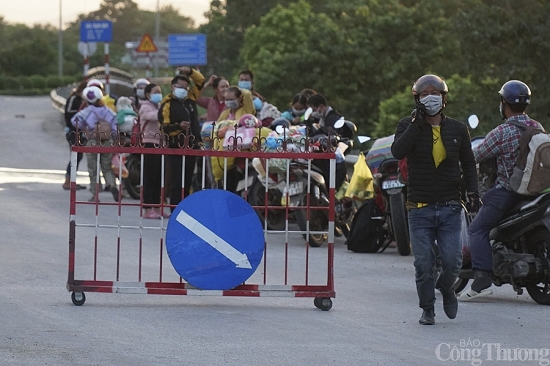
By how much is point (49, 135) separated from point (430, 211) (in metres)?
30.3

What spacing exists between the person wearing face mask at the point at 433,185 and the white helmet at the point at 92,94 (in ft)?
35.4

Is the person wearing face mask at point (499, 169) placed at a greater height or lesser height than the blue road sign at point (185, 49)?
greater

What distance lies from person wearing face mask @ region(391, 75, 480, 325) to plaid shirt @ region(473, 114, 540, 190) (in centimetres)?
103

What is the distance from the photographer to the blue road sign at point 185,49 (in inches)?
2798

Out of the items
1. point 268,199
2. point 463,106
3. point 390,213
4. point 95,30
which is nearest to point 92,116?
point 268,199

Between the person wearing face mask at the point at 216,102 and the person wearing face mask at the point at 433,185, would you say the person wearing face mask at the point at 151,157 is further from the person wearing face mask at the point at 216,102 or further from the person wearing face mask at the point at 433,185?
the person wearing face mask at the point at 433,185

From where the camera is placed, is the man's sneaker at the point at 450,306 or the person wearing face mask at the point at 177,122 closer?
the man's sneaker at the point at 450,306

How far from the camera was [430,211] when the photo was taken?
973cm

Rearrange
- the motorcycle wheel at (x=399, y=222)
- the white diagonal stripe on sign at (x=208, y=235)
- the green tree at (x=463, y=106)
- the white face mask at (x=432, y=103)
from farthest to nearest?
1. the green tree at (x=463, y=106)
2. the motorcycle wheel at (x=399, y=222)
3. the white diagonal stripe on sign at (x=208, y=235)
4. the white face mask at (x=432, y=103)

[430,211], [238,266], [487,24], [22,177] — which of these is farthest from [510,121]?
[487,24]

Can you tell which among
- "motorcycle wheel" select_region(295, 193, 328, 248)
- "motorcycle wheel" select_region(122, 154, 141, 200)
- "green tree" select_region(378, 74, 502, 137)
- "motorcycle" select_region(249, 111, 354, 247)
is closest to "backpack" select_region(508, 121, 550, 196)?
"motorcycle" select_region(249, 111, 354, 247)

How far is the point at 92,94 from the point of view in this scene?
65.4 feet

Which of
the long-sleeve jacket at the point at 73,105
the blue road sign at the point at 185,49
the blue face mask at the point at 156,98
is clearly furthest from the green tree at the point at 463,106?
the blue road sign at the point at 185,49

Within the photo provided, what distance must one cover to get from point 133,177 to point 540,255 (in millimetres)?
10714
